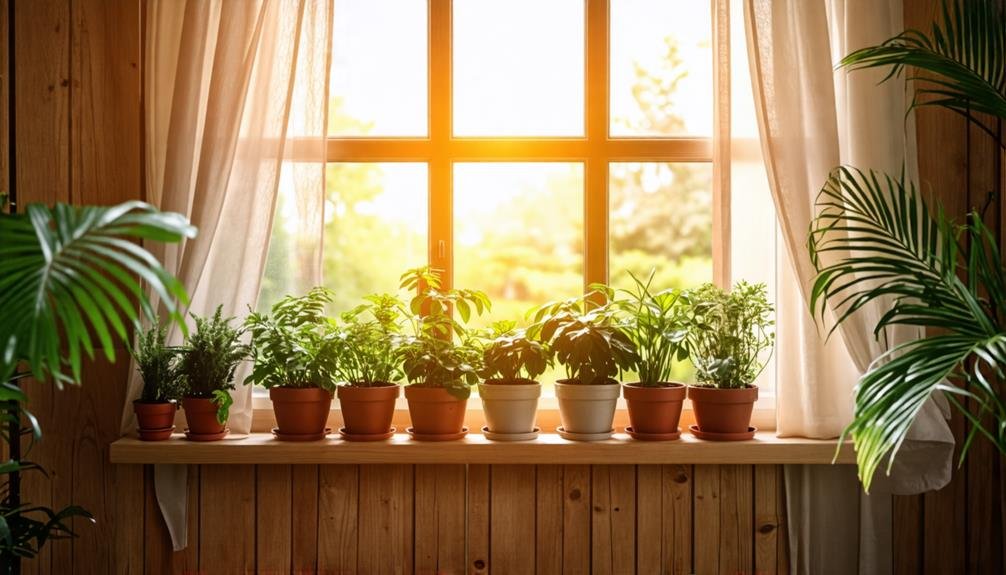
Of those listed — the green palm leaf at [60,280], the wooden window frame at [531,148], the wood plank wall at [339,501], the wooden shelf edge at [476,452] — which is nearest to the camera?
the green palm leaf at [60,280]

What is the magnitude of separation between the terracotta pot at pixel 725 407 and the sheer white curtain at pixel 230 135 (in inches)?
51.5

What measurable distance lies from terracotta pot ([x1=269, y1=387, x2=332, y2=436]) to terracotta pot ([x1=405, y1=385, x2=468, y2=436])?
265mm

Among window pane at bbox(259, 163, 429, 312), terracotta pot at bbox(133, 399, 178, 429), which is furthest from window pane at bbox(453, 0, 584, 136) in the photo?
terracotta pot at bbox(133, 399, 178, 429)

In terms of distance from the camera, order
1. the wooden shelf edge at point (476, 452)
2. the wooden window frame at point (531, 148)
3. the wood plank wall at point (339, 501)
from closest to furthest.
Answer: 1. the wooden shelf edge at point (476, 452)
2. the wood plank wall at point (339, 501)
3. the wooden window frame at point (531, 148)

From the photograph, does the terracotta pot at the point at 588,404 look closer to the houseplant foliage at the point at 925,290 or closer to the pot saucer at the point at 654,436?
the pot saucer at the point at 654,436

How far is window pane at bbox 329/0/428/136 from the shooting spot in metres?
2.71

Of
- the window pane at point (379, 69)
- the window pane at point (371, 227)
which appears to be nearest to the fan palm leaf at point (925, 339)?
the window pane at point (371, 227)

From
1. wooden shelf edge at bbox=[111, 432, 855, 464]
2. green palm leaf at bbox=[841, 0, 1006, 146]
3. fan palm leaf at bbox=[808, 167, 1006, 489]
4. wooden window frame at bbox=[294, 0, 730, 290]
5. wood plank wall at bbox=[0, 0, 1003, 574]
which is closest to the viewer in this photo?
fan palm leaf at bbox=[808, 167, 1006, 489]

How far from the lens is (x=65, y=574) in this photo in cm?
254

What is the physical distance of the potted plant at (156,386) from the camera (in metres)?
2.38

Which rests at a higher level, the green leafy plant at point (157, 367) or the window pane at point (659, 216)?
the window pane at point (659, 216)

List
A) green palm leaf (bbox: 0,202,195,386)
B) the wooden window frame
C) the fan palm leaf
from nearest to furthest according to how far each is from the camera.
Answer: green palm leaf (bbox: 0,202,195,386) < the fan palm leaf < the wooden window frame

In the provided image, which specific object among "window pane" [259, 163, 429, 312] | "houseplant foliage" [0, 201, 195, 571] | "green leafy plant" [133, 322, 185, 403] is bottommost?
"green leafy plant" [133, 322, 185, 403]

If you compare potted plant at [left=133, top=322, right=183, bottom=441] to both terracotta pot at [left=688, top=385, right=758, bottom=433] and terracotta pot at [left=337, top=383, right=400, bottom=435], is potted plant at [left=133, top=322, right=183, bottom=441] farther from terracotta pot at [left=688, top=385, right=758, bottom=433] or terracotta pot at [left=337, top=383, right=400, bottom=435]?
terracotta pot at [left=688, top=385, right=758, bottom=433]
